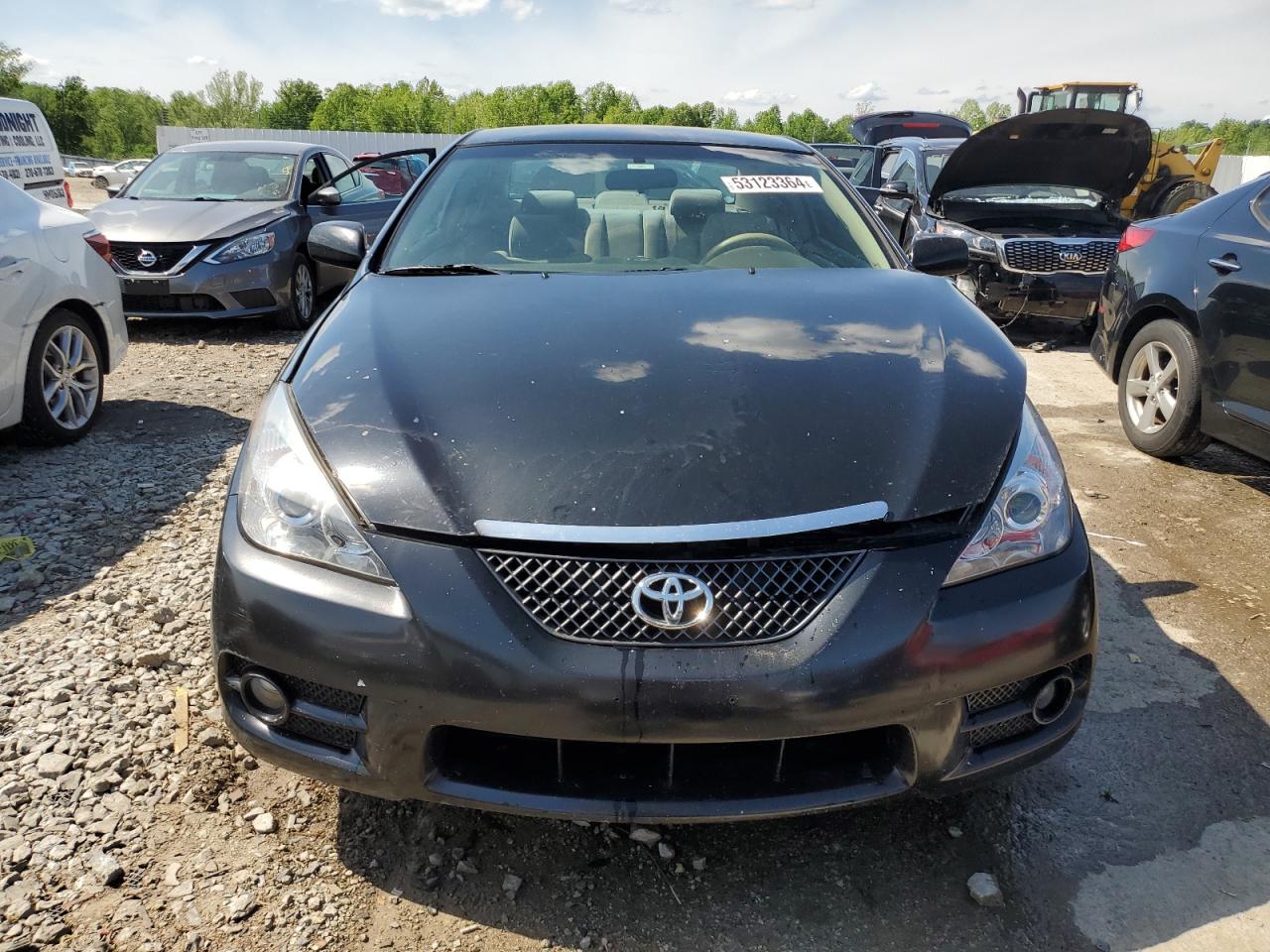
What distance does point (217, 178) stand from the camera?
8336 millimetres

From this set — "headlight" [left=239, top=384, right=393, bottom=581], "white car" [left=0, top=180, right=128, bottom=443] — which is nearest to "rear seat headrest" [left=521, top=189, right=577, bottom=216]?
"headlight" [left=239, top=384, right=393, bottom=581]

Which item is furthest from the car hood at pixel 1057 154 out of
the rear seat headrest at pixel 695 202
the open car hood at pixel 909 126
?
the open car hood at pixel 909 126

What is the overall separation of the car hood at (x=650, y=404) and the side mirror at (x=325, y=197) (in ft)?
17.0

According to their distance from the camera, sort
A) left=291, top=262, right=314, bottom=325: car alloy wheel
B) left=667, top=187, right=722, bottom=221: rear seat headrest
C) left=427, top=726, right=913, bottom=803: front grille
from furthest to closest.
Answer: left=291, top=262, right=314, bottom=325: car alloy wheel
left=667, top=187, right=722, bottom=221: rear seat headrest
left=427, top=726, right=913, bottom=803: front grille

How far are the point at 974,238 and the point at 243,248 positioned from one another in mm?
5774

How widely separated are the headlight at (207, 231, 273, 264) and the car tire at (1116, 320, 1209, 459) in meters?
6.10

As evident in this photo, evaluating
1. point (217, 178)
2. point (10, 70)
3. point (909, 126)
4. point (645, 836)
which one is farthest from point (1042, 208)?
point (10, 70)

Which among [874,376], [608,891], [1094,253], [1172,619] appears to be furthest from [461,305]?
[1094,253]

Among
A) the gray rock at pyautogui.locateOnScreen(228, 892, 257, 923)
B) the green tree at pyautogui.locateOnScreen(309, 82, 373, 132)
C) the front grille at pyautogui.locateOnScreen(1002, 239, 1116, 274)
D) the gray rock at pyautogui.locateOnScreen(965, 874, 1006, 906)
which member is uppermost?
the green tree at pyautogui.locateOnScreen(309, 82, 373, 132)

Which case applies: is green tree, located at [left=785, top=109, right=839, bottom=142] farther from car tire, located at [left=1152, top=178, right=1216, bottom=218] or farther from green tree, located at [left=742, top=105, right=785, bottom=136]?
car tire, located at [left=1152, top=178, right=1216, bottom=218]

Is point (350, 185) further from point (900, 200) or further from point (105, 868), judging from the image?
point (105, 868)

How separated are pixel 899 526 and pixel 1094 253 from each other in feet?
22.2

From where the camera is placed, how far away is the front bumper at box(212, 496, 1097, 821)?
1.66 meters

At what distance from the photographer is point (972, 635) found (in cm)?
174
